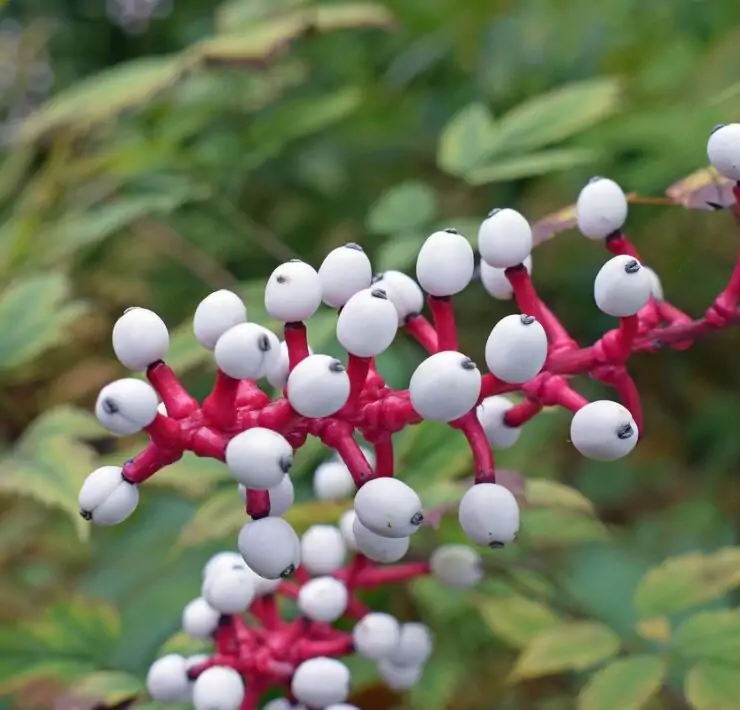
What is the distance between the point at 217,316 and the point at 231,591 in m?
0.21

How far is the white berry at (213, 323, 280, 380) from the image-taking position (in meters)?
0.46

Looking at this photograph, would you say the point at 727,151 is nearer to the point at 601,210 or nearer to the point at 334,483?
the point at 601,210

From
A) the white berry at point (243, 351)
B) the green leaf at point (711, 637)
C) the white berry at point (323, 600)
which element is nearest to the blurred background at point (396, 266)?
the green leaf at point (711, 637)

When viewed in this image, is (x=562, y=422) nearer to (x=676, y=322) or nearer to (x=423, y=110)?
(x=423, y=110)

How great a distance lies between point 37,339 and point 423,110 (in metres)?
0.78

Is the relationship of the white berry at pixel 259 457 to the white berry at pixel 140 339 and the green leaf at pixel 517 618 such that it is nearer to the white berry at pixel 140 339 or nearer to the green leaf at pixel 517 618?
the white berry at pixel 140 339

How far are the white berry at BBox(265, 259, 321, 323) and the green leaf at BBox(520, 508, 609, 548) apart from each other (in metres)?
0.45

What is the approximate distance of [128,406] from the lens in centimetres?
47

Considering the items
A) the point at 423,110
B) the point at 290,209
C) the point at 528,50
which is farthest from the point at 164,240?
the point at 528,50

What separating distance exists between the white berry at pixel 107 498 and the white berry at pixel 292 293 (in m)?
0.13

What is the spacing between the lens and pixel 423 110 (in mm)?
1464

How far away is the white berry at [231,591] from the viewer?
611mm

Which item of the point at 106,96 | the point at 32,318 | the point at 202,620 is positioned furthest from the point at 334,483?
the point at 106,96

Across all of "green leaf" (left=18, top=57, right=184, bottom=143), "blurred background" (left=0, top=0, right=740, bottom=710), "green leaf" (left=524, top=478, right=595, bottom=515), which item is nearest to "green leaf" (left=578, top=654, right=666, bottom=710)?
"blurred background" (left=0, top=0, right=740, bottom=710)
